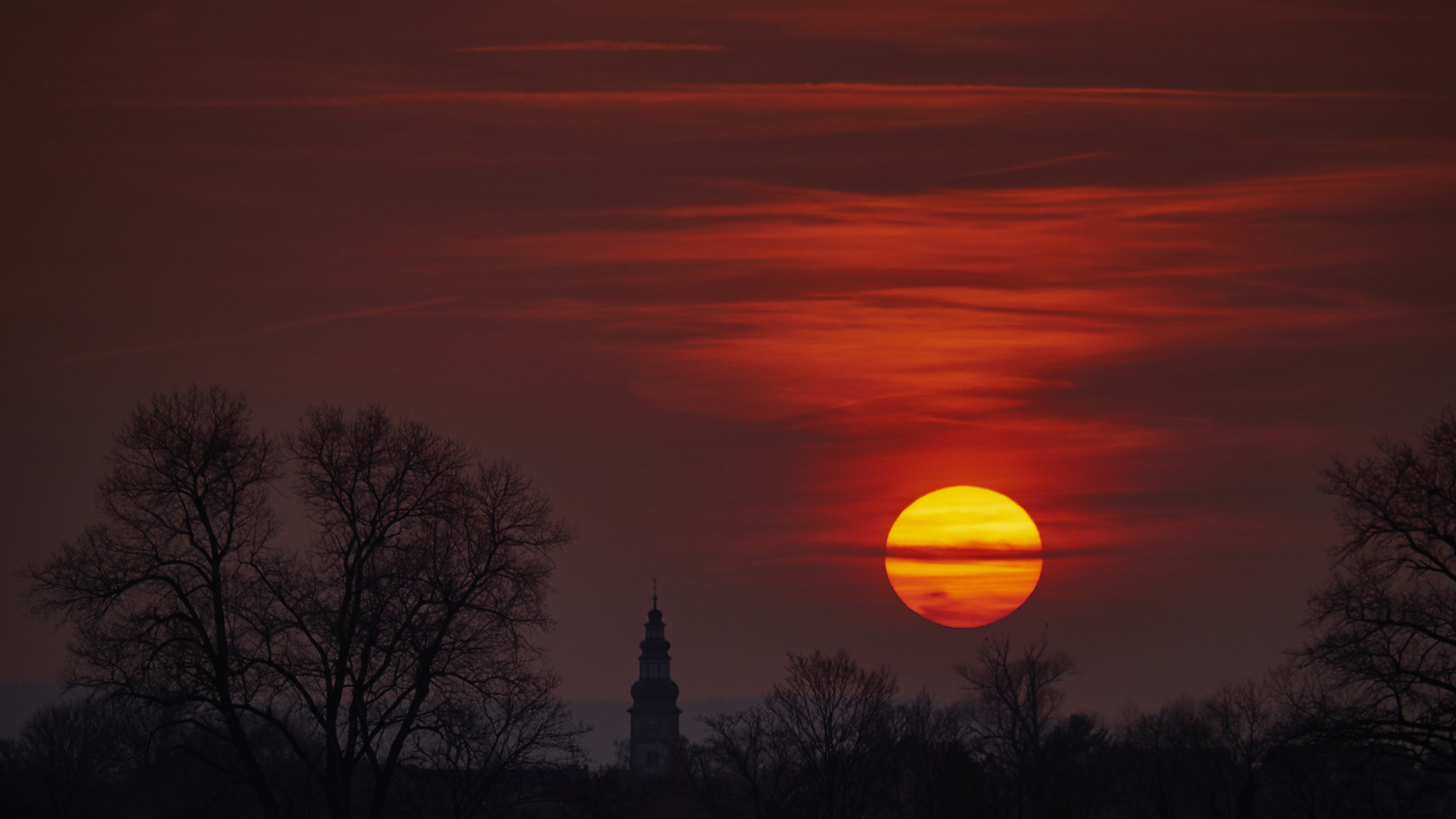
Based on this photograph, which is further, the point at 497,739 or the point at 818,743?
the point at 818,743

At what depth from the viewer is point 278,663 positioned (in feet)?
89.5

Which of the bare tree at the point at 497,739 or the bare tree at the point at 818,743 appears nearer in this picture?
the bare tree at the point at 497,739

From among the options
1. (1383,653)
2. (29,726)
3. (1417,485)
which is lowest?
(1383,653)

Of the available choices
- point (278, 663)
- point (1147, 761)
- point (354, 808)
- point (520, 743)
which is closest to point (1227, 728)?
point (1147, 761)

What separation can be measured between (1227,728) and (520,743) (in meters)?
52.8

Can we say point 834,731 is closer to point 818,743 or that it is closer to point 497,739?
point 818,743

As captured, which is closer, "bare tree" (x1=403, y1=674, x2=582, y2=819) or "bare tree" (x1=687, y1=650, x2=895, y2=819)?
"bare tree" (x1=403, y1=674, x2=582, y2=819)

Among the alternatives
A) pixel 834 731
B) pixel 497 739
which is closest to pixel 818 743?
pixel 834 731

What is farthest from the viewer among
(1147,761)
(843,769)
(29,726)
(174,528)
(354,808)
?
(29,726)

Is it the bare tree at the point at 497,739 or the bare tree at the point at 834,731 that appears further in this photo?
the bare tree at the point at 834,731

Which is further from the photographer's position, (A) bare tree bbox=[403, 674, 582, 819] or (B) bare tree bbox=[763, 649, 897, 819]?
(B) bare tree bbox=[763, 649, 897, 819]

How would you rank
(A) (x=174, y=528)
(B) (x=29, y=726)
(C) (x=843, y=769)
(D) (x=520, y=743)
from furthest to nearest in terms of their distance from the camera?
(B) (x=29, y=726)
(C) (x=843, y=769)
(D) (x=520, y=743)
(A) (x=174, y=528)

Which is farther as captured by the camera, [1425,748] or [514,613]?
[1425,748]

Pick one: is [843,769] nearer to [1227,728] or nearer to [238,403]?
[238,403]
